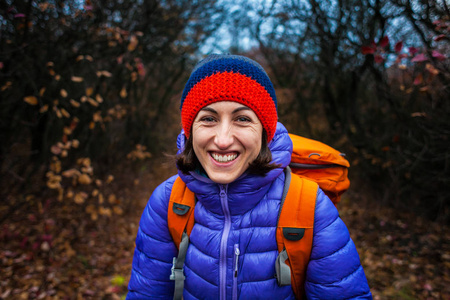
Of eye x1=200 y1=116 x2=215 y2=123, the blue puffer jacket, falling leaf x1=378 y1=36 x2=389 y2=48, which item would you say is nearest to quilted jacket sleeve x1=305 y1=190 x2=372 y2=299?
the blue puffer jacket

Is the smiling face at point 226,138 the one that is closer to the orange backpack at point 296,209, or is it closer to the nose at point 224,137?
the nose at point 224,137

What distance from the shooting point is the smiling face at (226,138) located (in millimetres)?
1301

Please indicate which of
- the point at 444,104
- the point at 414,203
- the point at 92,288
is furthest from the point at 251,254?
the point at 414,203

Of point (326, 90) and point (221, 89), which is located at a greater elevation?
point (326, 90)

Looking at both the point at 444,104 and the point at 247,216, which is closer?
the point at 247,216

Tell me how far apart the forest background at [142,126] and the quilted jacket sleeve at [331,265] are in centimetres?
91

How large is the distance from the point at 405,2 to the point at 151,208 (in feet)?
15.6

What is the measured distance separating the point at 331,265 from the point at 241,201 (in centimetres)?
52

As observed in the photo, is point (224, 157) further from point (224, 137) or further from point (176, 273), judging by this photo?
point (176, 273)

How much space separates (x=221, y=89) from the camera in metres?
1.29

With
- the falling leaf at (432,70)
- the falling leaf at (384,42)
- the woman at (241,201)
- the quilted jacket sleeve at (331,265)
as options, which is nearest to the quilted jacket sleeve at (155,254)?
the woman at (241,201)

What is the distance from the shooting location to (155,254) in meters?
1.50

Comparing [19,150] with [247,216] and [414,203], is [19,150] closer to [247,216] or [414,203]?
[247,216]

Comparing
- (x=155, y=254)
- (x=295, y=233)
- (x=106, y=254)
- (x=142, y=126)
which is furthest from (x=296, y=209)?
(x=142, y=126)
